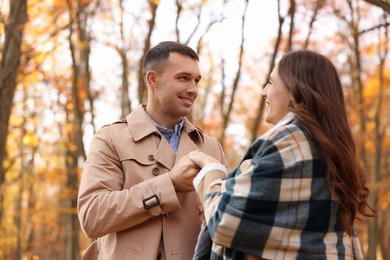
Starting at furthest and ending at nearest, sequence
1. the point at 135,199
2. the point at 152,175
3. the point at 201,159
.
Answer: the point at 152,175 → the point at 135,199 → the point at 201,159

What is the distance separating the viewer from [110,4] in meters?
11.1

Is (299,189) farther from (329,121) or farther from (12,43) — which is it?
(12,43)

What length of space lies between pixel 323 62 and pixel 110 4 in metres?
9.07

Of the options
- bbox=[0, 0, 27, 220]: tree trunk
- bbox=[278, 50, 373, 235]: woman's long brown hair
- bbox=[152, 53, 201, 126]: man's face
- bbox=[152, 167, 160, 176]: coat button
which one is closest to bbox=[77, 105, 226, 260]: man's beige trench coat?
bbox=[152, 167, 160, 176]: coat button

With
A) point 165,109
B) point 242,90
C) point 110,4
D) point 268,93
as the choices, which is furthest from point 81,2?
point 242,90

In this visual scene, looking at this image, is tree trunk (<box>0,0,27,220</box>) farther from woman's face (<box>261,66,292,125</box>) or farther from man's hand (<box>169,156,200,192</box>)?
woman's face (<box>261,66,292,125</box>)

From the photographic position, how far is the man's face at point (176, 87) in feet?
11.1

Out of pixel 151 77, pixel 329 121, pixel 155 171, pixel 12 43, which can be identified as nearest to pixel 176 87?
pixel 151 77

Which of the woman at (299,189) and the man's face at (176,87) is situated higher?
the man's face at (176,87)

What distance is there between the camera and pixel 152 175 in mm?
3139

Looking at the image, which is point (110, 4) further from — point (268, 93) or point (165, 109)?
point (268, 93)

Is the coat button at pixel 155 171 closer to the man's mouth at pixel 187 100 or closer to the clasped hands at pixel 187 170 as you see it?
the clasped hands at pixel 187 170

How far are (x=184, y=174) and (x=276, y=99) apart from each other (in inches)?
24.0

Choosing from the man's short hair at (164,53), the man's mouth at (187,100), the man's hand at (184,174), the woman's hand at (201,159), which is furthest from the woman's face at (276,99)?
the man's short hair at (164,53)
